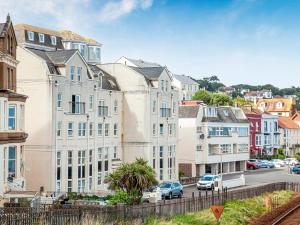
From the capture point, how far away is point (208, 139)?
3297 inches

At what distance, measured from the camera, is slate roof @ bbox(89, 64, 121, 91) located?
66.1 metres

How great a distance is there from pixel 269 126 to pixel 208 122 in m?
33.0

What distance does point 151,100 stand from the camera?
6875cm

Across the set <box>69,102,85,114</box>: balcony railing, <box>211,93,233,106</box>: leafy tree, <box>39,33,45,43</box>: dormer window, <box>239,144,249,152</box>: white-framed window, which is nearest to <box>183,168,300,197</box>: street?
<box>239,144,249,152</box>: white-framed window

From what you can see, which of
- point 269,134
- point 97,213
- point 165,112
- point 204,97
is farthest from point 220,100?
point 97,213

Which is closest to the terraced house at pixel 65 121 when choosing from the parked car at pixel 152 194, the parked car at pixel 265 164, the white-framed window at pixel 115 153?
the white-framed window at pixel 115 153

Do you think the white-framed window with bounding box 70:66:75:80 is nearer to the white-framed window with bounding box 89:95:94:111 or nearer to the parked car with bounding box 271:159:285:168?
the white-framed window with bounding box 89:95:94:111

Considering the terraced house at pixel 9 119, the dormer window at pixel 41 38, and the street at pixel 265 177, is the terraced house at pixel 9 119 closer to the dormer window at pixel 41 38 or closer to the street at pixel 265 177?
the street at pixel 265 177

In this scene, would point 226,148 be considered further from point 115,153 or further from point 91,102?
point 91,102

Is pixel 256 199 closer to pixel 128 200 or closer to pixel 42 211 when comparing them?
pixel 128 200

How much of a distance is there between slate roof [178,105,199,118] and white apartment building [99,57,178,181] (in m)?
10.5

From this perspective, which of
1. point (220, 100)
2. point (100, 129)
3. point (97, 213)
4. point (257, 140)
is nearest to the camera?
point (97, 213)

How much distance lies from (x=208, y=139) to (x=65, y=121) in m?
30.5

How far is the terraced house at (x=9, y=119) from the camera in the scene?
4322 centimetres
